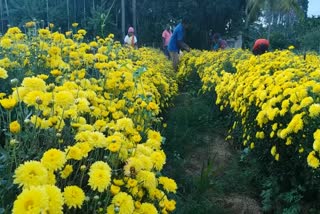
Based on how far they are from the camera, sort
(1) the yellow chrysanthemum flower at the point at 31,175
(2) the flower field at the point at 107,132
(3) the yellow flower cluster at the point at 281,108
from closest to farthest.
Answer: (1) the yellow chrysanthemum flower at the point at 31,175, (2) the flower field at the point at 107,132, (3) the yellow flower cluster at the point at 281,108

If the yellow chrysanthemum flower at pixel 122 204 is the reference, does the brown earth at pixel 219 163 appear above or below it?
below

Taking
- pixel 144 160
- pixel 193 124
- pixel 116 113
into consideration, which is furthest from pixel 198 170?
pixel 144 160

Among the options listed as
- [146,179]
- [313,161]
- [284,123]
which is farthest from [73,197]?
[284,123]

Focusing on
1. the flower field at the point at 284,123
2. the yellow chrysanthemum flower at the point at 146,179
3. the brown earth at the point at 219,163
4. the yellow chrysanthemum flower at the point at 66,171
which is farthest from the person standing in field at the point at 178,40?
the yellow chrysanthemum flower at the point at 66,171

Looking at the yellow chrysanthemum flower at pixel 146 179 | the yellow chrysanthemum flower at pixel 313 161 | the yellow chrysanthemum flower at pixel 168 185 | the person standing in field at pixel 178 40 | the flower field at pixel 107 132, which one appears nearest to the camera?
the flower field at pixel 107 132

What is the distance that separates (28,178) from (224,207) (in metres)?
2.67

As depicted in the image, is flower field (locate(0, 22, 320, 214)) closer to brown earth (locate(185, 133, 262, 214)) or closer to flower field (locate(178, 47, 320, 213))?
flower field (locate(178, 47, 320, 213))

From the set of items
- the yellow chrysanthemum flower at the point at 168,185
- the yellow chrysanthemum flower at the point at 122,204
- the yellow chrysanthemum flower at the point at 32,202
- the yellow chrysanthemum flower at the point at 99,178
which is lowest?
the yellow chrysanthemum flower at the point at 168,185

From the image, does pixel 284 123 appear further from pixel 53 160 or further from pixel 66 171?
pixel 53 160

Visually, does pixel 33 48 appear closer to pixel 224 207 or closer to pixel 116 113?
pixel 116 113

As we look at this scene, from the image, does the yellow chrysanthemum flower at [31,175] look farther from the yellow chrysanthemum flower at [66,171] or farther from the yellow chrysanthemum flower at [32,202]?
the yellow chrysanthemum flower at [66,171]

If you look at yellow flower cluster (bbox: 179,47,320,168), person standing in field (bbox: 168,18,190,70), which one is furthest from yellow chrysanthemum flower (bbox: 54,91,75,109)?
person standing in field (bbox: 168,18,190,70)

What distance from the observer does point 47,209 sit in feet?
3.65

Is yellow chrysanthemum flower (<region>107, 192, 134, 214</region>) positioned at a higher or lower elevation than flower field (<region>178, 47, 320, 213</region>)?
higher
